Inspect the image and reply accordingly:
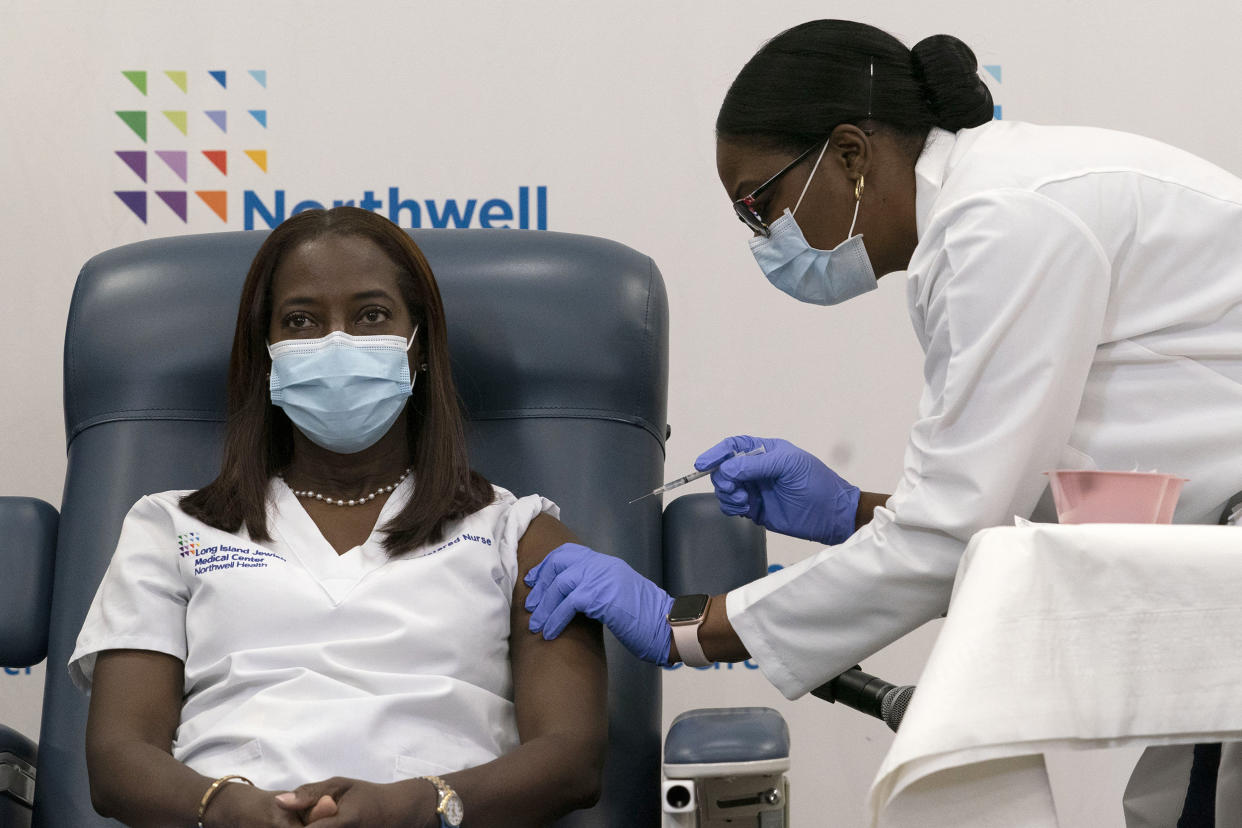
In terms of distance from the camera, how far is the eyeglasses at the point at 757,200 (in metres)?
1.62

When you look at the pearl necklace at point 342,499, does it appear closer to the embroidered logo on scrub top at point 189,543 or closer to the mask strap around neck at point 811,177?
the embroidered logo on scrub top at point 189,543

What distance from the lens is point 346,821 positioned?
4.27 feet

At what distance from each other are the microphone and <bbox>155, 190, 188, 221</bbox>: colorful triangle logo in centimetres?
160

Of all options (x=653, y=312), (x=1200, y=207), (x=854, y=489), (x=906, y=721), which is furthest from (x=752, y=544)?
(x=906, y=721)

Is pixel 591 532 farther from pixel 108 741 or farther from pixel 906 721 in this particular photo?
pixel 906 721

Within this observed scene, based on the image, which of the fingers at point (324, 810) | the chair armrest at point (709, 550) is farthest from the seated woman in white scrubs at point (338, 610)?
the chair armrest at point (709, 550)

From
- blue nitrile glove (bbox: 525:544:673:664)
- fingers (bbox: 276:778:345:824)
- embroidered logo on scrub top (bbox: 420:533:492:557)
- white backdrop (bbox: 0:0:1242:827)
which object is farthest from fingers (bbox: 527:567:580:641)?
white backdrop (bbox: 0:0:1242:827)

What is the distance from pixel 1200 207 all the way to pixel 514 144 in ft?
4.59

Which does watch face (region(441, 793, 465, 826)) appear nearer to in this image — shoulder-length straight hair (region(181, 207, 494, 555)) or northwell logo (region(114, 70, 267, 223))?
shoulder-length straight hair (region(181, 207, 494, 555))

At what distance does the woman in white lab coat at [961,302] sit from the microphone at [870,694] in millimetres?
21

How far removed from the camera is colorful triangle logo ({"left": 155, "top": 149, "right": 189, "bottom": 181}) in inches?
99.0

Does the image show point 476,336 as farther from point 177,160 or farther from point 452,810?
point 177,160

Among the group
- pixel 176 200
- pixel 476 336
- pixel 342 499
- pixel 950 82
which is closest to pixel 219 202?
pixel 176 200

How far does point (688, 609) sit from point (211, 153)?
1.45 metres
